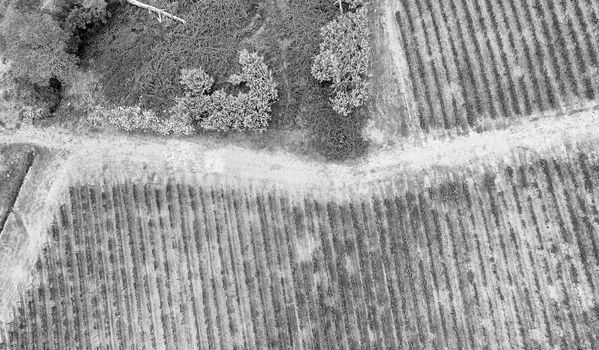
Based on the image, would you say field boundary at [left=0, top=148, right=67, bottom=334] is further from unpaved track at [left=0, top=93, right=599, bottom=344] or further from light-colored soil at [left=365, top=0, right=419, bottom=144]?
light-colored soil at [left=365, top=0, right=419, bottom=144]

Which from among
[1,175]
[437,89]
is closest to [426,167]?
[437,89]

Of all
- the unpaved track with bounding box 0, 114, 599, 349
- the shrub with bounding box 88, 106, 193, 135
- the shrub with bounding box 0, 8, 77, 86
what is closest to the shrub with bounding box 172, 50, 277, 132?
the shrub with bounding box 88, 106, 193, 135

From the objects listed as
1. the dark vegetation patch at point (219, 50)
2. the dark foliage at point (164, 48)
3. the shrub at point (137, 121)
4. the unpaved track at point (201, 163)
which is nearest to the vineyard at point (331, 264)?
the unpaved track at point (201, 163)

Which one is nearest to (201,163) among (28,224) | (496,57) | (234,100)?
(234,100)

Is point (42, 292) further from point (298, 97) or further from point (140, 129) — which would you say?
point (298, 97)

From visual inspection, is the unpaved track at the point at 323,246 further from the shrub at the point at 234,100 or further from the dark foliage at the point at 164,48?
the dark foliage at the point at 164,48

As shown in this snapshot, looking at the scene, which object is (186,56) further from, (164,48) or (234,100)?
(234,100)
